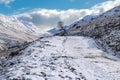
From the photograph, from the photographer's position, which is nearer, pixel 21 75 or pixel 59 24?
pixel 21 75

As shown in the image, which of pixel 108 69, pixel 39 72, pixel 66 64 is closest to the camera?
pixel 39 72

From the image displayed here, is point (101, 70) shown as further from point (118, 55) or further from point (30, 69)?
point (118, 55)

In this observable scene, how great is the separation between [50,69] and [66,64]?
3.57m

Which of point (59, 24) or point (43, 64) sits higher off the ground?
point (59, 24)

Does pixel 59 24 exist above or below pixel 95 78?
above

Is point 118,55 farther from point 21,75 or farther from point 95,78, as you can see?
point 21,75

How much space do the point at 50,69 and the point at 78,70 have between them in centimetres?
270

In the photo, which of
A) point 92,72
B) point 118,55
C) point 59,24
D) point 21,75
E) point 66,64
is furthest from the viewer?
point 59,24

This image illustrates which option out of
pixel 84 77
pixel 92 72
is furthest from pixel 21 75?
pixel 92 72

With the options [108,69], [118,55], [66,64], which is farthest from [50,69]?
[118,55]

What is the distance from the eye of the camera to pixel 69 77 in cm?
1973

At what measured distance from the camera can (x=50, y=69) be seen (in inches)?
878

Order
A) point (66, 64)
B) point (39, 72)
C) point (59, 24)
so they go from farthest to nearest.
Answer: point (59, 24) < point (66, 64) < point (39, 72)

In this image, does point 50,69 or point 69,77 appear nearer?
point 69,77
